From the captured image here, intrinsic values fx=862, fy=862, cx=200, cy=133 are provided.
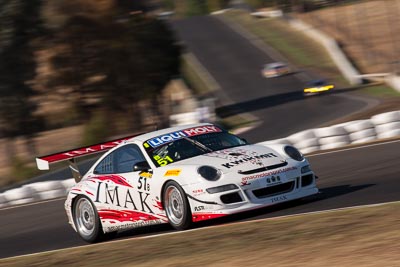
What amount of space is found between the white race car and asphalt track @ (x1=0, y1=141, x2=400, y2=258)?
305 millimetres

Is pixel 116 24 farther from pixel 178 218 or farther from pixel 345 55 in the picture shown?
pixel 178 218

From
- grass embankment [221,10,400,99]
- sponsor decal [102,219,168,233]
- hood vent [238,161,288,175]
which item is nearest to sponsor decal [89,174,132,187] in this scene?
sponsor decal [102,219,168,233]

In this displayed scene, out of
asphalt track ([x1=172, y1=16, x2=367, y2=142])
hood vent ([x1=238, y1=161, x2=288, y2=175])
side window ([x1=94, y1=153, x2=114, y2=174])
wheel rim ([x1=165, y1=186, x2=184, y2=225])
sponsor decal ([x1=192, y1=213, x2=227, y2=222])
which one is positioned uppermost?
side window ([x1=94, y1=153, x2=114, y2=174])

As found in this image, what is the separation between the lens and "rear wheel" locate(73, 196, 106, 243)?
11.1m

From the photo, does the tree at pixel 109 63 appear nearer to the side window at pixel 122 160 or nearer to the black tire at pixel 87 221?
the black tire at pixel 87 221

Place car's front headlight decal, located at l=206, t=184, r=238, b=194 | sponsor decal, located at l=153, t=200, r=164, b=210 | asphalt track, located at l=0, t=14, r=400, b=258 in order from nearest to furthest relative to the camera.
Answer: car's front headlight decal, located at l=206, t=184, r=238, b=194 < sponsor decal, located at l=153, t=200, r=164, b=210 < asphalt track, located at l=0, t=14, r=400, b=258

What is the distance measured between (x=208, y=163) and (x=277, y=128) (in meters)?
23.8

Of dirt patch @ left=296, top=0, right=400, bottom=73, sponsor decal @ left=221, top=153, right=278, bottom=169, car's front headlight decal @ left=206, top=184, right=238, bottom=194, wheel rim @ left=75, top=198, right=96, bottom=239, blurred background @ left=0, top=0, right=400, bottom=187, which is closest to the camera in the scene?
car's front headlight decal @ left=206, top=184, right=238, bottom=194

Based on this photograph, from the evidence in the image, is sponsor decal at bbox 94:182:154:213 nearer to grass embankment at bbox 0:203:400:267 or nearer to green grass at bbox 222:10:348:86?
grass embankment at bbox 0:203:400:267

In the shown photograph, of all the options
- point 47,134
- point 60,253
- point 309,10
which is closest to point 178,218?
point 60,253

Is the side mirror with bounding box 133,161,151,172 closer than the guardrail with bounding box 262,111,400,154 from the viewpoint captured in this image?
Yes

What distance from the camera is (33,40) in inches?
1649

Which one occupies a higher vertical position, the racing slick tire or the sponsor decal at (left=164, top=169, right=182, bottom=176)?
the sponsor decal at (left=164, top=169, right=182, bottom=176)

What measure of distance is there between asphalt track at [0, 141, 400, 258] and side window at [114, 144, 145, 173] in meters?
0.87
